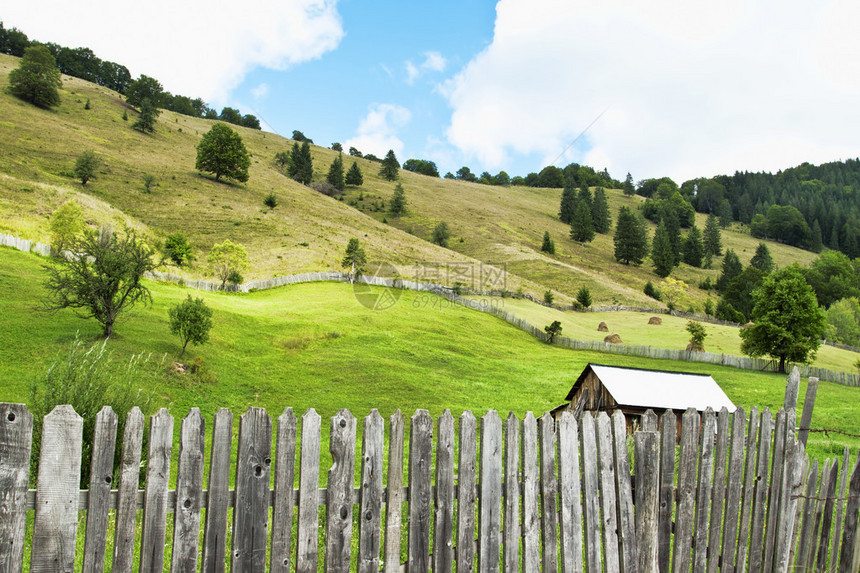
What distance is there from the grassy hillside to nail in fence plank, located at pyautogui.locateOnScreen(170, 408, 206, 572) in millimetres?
50678

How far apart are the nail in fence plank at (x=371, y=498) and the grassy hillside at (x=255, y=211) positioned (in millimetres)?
51193

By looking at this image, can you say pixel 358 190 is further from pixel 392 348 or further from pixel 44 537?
pixel 44 537

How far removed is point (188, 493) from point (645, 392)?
48.9 feet

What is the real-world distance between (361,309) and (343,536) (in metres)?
42.2

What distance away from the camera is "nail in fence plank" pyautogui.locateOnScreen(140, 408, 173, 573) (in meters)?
4.13

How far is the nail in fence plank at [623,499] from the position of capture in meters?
5.52

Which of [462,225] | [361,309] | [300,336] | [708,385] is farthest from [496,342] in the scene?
[462,225]

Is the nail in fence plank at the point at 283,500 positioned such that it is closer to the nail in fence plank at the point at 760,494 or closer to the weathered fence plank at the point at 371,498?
the weathered fence plank at the point at 371,498

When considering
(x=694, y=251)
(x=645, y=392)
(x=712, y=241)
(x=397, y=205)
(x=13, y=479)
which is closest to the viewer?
(x=13, y=479)

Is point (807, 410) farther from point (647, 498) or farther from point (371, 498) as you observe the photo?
point (371, 498)

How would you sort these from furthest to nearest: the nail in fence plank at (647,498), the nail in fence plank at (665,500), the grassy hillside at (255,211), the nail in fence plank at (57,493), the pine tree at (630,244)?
the pine tree at (630,244), the grassy hillside at (255,211), the nail in fence plank at (665,500), the nail in fence plank at (647,498), the nail in fence plank at (57,493)

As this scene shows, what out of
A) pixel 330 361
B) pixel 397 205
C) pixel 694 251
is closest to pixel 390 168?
pixel 397 205

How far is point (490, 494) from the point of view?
16.6 ft

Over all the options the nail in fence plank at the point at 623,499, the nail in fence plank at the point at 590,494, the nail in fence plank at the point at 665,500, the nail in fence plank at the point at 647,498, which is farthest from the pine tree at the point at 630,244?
the nail in fence plank at the point at 590,494
